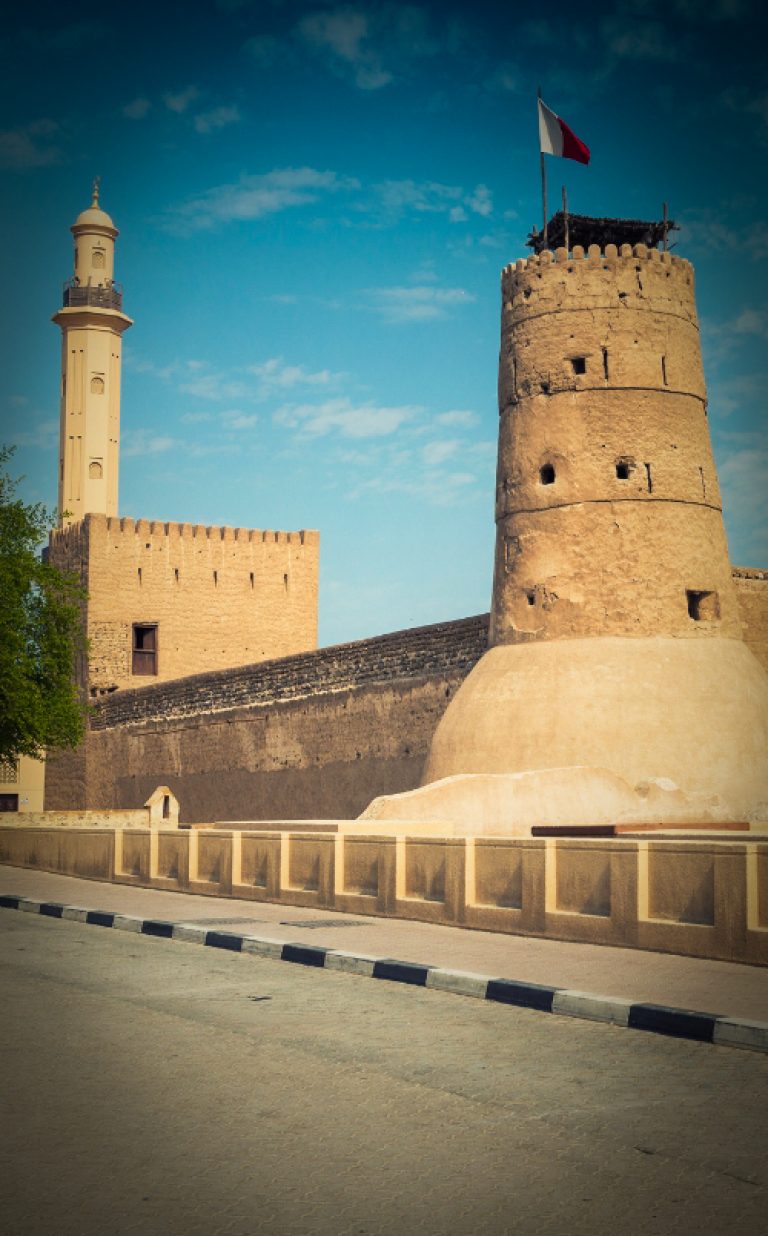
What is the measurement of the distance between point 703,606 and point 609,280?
5.05 metres

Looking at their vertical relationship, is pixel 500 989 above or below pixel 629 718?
below

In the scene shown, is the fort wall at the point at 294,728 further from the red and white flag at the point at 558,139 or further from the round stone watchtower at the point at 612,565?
the red and white flag at the point at 558,139

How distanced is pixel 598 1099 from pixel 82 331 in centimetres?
4472

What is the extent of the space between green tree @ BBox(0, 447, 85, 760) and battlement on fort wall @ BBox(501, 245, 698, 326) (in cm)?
1177

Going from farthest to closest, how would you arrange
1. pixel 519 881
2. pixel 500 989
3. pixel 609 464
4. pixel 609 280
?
pixel 609 280
pixel 609 464
pixel 519 881
pixel 500 989

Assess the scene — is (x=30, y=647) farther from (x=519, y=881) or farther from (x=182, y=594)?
(x=519, y=881)

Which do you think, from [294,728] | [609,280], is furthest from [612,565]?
[294,728]

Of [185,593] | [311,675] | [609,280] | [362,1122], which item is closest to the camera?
[362,1122]

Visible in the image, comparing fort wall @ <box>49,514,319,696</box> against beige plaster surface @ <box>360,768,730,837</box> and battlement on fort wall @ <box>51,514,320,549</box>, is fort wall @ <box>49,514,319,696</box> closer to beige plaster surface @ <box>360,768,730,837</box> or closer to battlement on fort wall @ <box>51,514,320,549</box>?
battlement on fort wall @ <box>51,514,320,549</box>

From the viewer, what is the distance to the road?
4.03 metres

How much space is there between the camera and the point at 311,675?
27.8m

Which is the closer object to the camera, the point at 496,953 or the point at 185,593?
the point at 496,953

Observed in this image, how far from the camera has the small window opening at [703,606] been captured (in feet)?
65.5

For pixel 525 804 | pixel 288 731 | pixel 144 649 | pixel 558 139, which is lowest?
pixel 525 804
